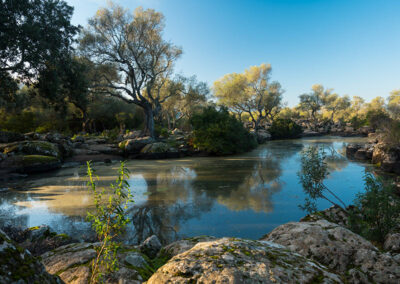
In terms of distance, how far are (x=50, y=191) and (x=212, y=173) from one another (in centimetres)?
905

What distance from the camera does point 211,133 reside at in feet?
75.6

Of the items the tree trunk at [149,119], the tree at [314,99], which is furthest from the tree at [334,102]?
the tree trunk at [149,119]

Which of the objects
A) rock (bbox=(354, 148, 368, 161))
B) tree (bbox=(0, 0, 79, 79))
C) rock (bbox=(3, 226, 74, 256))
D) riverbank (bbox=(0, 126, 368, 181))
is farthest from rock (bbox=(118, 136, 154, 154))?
rock (bbox=(354, 148, 368, 161))

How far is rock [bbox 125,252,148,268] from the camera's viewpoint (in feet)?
9.39

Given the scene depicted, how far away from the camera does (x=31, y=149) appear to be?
1709cm

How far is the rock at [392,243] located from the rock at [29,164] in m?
18.9

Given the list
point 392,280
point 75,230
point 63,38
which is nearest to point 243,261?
point 392,280

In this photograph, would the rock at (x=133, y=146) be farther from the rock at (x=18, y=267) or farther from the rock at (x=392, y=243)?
the rock at (x=18, y=267)

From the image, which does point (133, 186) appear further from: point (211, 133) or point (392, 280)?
point (211, 133)

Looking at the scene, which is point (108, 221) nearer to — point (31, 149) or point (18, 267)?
point (18, 267)

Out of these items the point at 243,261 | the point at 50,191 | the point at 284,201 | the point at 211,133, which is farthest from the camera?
the point at 211,133

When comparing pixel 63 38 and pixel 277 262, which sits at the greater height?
pixel 63 38

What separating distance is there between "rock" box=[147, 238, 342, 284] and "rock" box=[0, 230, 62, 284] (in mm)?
819

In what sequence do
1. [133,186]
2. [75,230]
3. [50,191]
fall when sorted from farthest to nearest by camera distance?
[133,186] → [50,191] → [75,230]
